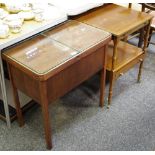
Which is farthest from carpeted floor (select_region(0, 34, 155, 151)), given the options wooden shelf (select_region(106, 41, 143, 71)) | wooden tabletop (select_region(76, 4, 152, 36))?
wooden tabletop (select_region(76, 4, 152, 36))

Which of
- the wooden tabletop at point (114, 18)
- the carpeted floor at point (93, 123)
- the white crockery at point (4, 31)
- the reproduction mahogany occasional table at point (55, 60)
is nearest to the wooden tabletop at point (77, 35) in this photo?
the reproduction mahogany occasional table at point (55, 60)

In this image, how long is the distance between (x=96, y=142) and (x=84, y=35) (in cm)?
66

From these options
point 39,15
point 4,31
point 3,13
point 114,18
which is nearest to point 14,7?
point 3,13

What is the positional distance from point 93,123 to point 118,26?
2.16ft

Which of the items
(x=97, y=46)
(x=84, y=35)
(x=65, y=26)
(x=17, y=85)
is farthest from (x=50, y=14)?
(x=17, y=85)

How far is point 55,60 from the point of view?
4.38ft

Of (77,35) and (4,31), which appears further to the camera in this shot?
(77,35)

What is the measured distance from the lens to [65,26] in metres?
1.63

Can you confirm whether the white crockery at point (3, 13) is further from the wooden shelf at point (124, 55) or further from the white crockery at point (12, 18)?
the wooden shelf at point (124, 55)

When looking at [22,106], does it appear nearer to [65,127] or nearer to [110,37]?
[65,127]

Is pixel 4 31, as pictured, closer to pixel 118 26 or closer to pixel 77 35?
pixel 77 35

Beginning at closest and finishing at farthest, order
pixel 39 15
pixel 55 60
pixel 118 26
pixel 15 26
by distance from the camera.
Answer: pixel 55 60 → pixel 15 26 → pixel 39 15 → pixel 118 26

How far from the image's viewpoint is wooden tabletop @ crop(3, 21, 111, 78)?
1.30m

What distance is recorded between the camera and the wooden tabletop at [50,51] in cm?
130
